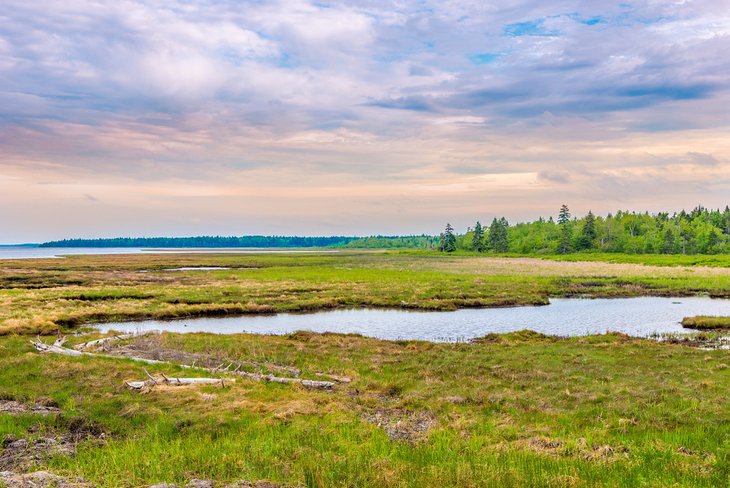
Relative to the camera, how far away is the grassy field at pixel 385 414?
32.8ft

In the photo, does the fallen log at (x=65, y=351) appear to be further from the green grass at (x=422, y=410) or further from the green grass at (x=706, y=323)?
the green grass at (x=706, y=323)

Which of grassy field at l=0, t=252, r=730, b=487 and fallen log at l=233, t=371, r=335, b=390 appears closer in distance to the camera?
grassy field at l=0, t=252, r=730, b=487

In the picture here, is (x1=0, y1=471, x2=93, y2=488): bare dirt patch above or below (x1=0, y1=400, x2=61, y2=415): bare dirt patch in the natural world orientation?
above

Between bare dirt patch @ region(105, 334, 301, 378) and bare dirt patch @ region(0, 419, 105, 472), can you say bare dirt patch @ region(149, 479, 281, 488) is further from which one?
bare dirt patch @ region(105, 334, 301, 378)

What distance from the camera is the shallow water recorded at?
36500mm

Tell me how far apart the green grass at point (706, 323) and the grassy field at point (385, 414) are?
11.1 metres

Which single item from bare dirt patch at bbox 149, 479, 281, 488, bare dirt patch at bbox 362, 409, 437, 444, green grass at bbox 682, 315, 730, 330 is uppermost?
bare dirt patch at bbox 149, 479, 281, 488

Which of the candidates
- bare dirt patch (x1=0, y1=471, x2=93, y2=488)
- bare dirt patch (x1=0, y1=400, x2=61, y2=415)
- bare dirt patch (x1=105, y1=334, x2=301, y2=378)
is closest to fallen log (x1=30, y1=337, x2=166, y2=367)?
bare dirt patch (x1=105, y1=334, x2=301, y2=378)

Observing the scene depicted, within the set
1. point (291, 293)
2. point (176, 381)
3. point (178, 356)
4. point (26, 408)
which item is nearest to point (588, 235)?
point (291, 293)

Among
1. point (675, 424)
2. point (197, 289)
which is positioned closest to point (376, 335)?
point (675, 424)

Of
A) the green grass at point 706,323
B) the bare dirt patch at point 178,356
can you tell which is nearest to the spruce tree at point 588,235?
the green grass at point 706,323

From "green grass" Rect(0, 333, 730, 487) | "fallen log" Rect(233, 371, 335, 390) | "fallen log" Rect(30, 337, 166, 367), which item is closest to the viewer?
"green grass" Rect(0, 333, 730, 487)

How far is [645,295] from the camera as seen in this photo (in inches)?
2315

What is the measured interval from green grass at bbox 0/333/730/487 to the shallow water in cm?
1044
